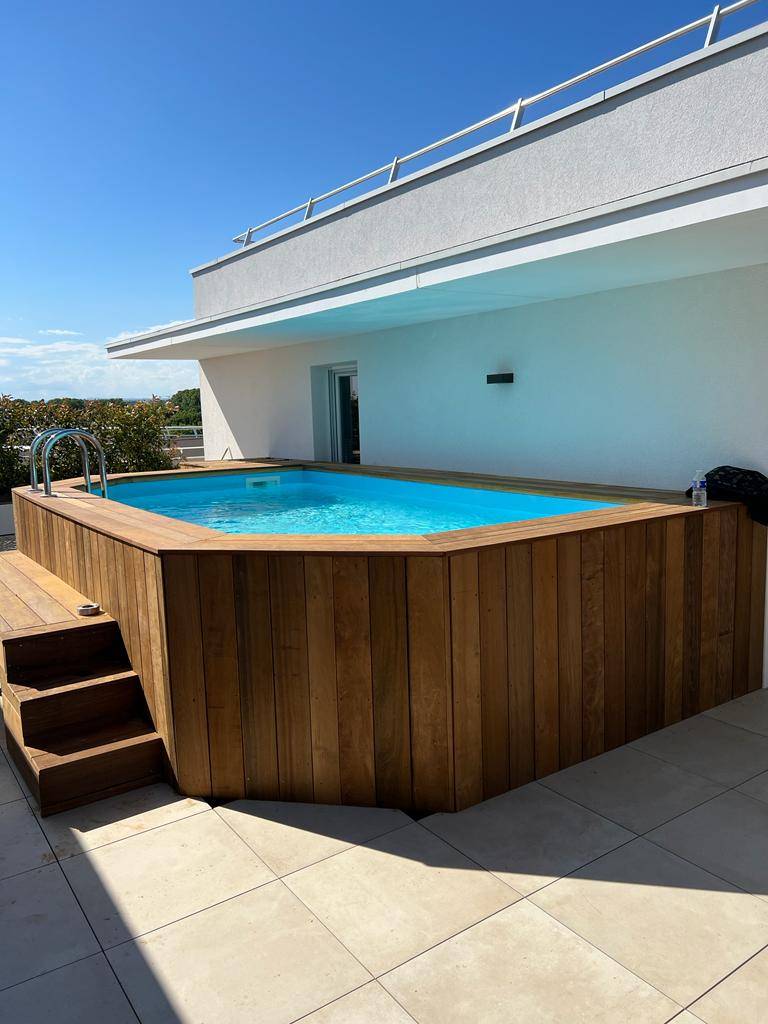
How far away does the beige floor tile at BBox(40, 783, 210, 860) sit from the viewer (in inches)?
123

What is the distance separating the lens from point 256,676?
132 inches

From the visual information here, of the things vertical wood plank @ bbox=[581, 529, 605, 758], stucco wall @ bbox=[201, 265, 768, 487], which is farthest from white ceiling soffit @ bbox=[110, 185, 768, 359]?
vertical wood plank @ bbox=[581, 529, 605, 758]

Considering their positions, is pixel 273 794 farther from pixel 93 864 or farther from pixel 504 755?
pixel 504 755

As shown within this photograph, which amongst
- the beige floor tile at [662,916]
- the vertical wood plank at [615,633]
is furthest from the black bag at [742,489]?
the beige floor tile at [662,916]

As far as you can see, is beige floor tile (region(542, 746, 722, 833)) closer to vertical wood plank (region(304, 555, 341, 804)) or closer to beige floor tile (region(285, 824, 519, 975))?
beige floor tile (region(285, 824, 519, 975))

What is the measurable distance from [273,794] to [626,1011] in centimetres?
180

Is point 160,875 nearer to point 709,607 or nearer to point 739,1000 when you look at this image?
point 739,1000

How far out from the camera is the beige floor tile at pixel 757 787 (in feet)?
11.1

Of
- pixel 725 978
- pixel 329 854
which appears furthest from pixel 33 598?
pixel 725 978

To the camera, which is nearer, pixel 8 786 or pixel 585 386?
pixel 8 786

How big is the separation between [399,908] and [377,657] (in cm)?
101

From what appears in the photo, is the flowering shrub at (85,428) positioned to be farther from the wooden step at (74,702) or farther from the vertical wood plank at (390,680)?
the vertical wood plank at (390,680)

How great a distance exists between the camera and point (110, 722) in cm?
377

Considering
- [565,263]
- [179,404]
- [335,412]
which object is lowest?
[335,412]
